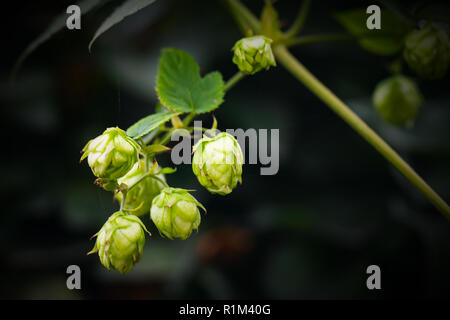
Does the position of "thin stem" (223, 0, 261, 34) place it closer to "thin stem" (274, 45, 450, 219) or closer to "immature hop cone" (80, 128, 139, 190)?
"thin stem" (274, 45, 450, 219)

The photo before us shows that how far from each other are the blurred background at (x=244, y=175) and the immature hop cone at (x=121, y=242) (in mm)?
790

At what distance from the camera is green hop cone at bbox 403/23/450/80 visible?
2.73 feet

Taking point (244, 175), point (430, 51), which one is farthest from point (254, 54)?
point (244, 175)

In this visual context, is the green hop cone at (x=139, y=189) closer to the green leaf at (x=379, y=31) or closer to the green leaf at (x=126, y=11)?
the green leaf at (x=126, y=11)

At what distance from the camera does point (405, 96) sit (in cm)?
109

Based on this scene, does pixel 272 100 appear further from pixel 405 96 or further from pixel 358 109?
pixel 405 96

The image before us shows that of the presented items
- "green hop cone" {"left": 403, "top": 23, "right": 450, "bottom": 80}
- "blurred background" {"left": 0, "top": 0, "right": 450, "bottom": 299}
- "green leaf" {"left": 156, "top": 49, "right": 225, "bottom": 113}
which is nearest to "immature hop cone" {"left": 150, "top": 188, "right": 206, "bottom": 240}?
"green leaf" {"left": 156, "top": 49, "right": 225, "bottom": 113}

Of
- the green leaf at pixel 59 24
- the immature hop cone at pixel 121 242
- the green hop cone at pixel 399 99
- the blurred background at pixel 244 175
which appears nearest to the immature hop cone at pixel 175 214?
the immature hop cone at pixel 121 242

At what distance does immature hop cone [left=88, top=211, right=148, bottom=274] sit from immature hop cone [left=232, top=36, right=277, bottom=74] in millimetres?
341

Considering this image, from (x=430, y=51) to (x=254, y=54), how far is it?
0.38 metres

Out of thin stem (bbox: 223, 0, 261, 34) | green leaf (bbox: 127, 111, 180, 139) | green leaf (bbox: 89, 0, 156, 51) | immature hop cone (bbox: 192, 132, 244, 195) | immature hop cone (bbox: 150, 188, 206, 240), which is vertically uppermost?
thin stem (bbox: 223, 0, 261, 34)

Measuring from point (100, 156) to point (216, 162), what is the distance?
0.18 m

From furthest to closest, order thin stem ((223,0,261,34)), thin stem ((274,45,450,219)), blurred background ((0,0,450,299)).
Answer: blurred background ((0,0,450,299)), thin stem ((223,0,261,34)), thin stem ((274,45,450,219))

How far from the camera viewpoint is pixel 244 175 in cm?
162
